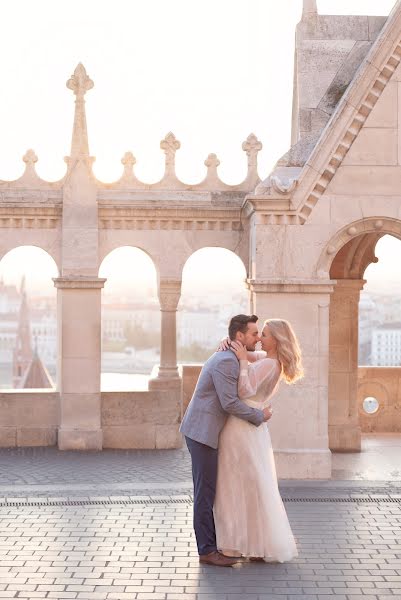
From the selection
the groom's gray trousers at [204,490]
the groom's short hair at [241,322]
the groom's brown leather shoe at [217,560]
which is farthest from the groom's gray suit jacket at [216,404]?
the groom's brown leather shoe at [217,560]

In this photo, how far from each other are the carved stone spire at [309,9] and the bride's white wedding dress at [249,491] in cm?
673

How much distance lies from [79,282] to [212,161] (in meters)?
2.68

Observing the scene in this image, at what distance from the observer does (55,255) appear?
46.5 ft

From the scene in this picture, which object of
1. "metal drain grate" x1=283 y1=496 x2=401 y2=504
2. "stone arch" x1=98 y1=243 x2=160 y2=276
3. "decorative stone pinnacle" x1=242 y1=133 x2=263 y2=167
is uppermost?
"decorative stone pinnacle" x1=242 y1=133 x2=263 y2=167

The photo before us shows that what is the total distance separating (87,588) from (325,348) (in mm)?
5133

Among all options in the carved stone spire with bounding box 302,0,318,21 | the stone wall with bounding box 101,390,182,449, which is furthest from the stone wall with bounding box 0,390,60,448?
the carved stone spire with bounding box 302,0,318,21

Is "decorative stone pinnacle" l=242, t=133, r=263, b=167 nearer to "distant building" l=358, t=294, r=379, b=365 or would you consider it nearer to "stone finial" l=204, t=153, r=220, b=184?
"stone finial" l=204, t=153, r=220, b=184

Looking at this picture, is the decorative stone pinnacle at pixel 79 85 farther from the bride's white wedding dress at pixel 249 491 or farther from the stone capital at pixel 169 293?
the bride's white wedding dress at pixel 249 491

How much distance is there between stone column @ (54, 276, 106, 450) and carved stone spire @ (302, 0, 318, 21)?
474cm

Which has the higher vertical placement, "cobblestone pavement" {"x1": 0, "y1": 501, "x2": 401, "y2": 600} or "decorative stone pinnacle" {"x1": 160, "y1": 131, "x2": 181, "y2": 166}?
"decorative stone pinnacle" {"x1": 160, "y1": 131, "x2": 181, "y2": 166}

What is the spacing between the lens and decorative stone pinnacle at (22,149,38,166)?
46.3 ft

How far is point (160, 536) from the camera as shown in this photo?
8695 millimetres

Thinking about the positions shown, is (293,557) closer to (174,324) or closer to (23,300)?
(174,324)

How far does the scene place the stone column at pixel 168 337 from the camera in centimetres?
1434
